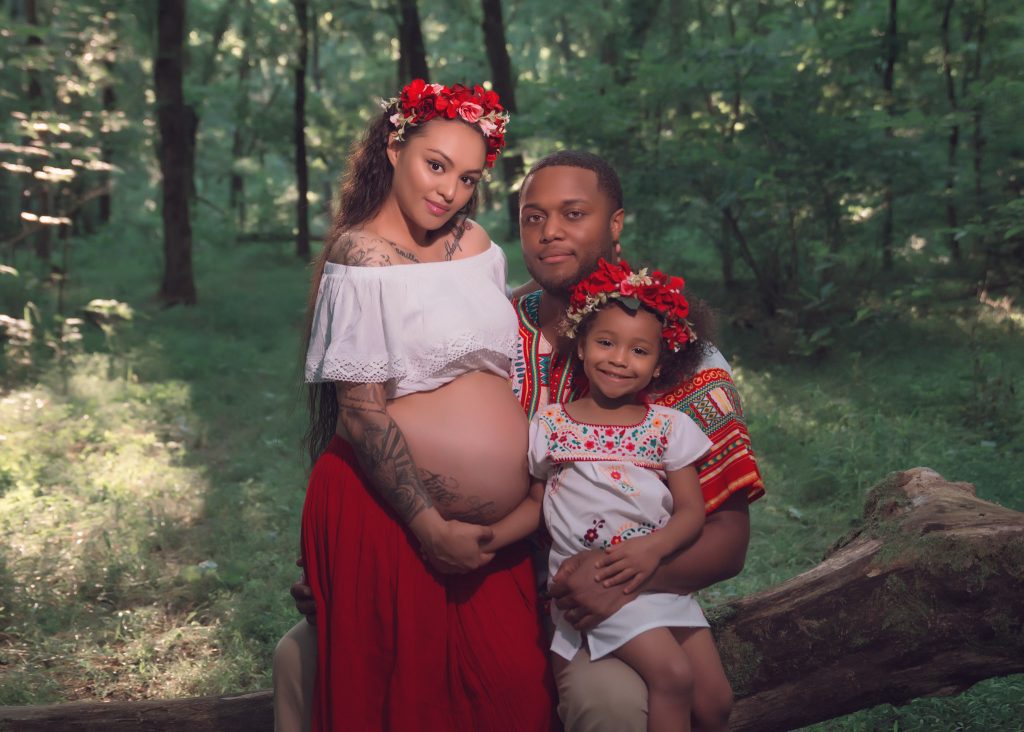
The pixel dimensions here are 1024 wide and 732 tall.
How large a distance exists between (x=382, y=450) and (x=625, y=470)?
66cm

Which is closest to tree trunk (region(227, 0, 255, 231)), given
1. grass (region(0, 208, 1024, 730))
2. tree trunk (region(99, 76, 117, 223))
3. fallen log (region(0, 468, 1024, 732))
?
tree trunk (region(99, 76, 117, 223))

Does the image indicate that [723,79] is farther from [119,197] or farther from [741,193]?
[119,197]

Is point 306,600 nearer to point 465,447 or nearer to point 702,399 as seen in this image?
point 465,447

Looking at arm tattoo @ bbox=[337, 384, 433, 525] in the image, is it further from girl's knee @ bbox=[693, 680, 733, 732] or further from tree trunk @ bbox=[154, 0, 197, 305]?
tree trunk @ bbox=[154, 0, 197, 305]

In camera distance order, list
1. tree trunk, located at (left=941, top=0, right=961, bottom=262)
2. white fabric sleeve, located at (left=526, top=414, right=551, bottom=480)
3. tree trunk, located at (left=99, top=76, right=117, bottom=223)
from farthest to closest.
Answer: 1. tree trunk, located at (left=99, top=76, right=117, bottom=223)
2. tree trunk, located at (left=941, top=0, right=961, bottom=262)
3. white fabric sleeve, located at (left=526, top=414, right=551, bottom=480)

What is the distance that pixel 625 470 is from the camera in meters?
2.55

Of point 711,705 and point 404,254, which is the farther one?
point 404,254

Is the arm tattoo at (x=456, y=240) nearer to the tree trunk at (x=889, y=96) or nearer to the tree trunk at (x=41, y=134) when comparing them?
the tree trunk at (x=889, y=96)

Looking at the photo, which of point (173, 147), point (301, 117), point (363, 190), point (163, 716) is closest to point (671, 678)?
point (363, 190)

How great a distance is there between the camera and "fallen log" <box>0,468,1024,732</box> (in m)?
2.76

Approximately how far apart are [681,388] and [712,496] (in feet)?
1.13

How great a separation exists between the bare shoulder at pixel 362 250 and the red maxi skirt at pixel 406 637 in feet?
1.88

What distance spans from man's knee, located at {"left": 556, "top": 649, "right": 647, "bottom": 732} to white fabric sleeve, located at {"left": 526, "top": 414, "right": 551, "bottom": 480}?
525 mm

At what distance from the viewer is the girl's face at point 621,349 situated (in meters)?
2.56
